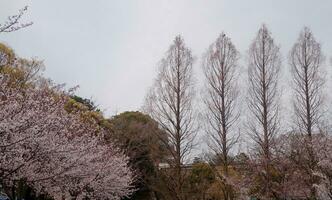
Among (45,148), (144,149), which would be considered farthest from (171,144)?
(45,148)

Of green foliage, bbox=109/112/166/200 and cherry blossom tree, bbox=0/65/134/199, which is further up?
green foliage, bbox=109/112/166/200

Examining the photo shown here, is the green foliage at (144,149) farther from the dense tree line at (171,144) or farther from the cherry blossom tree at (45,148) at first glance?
the cherry blossom tree at (45,148)

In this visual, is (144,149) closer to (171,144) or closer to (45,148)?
(171,144)

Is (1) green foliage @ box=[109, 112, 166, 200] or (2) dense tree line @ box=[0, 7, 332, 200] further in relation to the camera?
(1) green foliage @ box=[109, 112, 166, 200]

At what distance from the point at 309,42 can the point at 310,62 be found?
118cm

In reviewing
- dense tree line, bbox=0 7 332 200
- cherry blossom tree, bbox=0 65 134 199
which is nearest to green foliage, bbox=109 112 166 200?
dense tree line, bbox=0 7 332 200

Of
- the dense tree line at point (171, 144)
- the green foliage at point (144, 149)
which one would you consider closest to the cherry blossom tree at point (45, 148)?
the dense tree line at point (171, 144)

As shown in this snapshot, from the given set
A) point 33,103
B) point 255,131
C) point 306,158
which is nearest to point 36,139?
point 33,103

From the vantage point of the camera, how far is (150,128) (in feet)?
96.0

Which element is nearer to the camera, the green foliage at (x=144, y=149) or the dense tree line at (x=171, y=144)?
the dense tree line at (x=171, y=144)

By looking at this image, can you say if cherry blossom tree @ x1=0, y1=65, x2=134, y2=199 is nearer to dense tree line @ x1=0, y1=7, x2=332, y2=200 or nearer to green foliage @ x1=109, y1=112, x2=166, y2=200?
dense tree line @ x1=0, y1=7, x2=332, y2=200

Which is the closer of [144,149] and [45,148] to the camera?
[45,148]

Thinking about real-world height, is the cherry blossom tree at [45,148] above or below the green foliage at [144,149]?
below

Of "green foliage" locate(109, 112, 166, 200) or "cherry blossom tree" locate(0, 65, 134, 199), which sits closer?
"cherry blossom tree" locate(0, 65, 134, 199)
